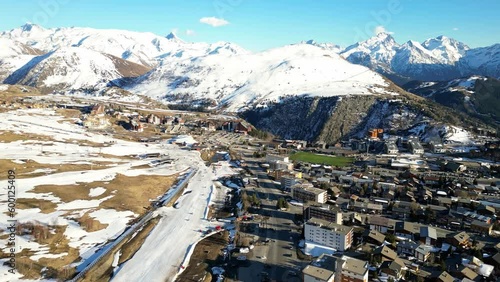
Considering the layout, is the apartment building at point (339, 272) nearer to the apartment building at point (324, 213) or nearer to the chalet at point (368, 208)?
the apartment building at point (324, 213)

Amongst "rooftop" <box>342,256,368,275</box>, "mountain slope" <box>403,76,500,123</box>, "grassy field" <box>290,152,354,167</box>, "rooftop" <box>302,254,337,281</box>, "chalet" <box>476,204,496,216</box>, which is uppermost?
"mountain slope" <box>403,76,500,123</box>

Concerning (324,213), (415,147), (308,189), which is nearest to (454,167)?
(415,147)

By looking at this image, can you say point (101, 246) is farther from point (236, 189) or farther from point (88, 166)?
point (88, 166)

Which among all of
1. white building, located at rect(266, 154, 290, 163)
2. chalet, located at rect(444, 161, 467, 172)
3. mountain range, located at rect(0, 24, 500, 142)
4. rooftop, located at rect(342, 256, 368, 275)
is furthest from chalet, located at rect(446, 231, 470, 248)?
mountain range, located at rect(0, 24, 500, 142)

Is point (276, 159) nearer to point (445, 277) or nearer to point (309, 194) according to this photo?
point (309, 194)

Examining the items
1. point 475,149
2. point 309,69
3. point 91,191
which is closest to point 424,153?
point 475,149

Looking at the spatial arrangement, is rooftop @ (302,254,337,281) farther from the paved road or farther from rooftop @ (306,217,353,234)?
rooftop @ (306,217,353,234)
